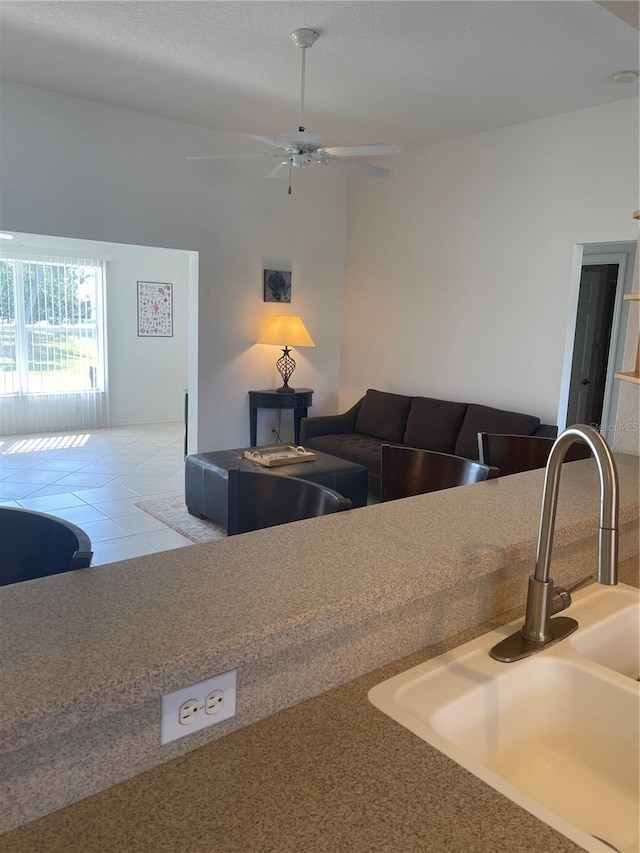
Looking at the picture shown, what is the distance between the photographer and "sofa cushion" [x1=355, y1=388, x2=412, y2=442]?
5.54 meters

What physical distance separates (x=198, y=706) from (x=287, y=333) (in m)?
5.03

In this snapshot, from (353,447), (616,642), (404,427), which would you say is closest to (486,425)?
(404,427)

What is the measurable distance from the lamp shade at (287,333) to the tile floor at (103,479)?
59.8 inches

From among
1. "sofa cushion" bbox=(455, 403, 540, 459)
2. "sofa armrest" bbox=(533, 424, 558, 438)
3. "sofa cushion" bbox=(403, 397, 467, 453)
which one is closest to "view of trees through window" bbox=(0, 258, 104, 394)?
"sofa cushion" bbox=(403, 397, 467, 453)

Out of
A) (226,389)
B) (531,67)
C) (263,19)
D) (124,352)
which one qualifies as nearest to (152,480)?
(226,389)

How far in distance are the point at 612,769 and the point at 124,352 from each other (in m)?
7.92

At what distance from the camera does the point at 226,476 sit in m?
4.17

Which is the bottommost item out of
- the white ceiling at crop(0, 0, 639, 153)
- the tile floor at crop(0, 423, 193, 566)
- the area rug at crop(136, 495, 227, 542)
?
the tile floor at crop(0, 423, 193, 566)

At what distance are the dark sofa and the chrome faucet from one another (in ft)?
11.4

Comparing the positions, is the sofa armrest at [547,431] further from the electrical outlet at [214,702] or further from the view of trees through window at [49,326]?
the view of trees through window at [49,326]

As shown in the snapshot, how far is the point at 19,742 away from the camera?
0.64 metres

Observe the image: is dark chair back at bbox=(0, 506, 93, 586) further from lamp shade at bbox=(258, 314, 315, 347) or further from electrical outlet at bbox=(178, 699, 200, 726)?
lamp shade at bbox=(258, 314, 315, 347)

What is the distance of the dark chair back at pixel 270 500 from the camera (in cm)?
193

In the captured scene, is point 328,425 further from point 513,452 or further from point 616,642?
point 616,642
